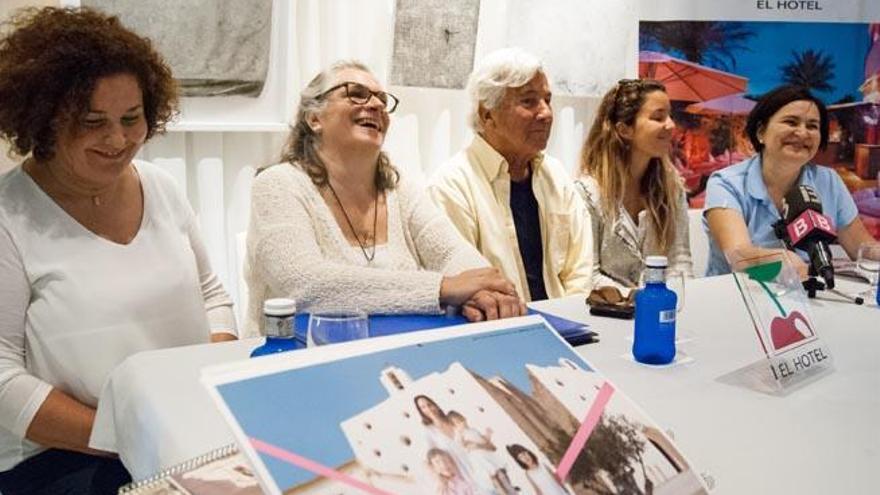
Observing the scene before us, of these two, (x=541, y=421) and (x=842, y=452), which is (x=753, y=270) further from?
(x=541, y=421)

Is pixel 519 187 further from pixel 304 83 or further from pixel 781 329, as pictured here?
pixel 781 329

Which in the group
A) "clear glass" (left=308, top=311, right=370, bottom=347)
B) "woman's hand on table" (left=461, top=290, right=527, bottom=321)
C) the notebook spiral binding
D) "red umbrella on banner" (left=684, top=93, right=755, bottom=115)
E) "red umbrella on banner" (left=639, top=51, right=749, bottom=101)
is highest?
"red umbrella on banner" (left=639, top=51, right=749, bottom=101)

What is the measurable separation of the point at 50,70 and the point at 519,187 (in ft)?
5.06

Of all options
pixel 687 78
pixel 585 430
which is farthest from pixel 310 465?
pixel 687 78

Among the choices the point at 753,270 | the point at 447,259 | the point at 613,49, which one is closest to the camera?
the point at 753,270

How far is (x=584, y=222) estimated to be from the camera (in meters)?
2.77

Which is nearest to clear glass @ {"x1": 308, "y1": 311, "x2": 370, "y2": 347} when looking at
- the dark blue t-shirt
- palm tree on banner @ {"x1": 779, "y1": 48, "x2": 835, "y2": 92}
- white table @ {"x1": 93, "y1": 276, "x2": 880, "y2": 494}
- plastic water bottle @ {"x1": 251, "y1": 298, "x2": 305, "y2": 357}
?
plastic water bottle @ {"x1": 251, "y1": 298, "x2": 305, "y2": 357}

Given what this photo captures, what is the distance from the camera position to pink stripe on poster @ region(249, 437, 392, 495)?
622mm

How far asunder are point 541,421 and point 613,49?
9.65 feet

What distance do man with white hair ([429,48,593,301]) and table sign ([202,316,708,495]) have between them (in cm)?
175

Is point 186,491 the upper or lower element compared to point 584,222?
lower

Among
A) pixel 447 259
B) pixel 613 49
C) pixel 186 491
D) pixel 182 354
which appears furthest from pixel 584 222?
pixel 186 491

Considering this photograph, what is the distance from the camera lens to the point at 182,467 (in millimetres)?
968

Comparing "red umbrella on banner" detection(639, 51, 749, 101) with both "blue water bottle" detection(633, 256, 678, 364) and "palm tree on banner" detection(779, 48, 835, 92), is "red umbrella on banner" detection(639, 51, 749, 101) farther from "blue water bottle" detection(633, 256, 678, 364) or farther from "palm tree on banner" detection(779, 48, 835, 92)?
"blue water bottle" detection(633, 256, 678, 364)
